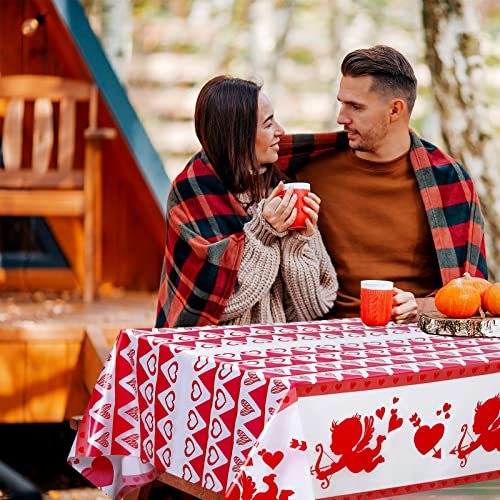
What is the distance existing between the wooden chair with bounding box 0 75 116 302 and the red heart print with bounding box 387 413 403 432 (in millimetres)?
3107

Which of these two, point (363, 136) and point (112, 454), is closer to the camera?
point (112, 454)

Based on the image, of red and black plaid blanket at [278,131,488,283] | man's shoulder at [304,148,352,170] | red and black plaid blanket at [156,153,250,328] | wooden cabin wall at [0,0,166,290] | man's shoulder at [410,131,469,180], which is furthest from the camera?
wooden cabin wall at [0,0,166,290]

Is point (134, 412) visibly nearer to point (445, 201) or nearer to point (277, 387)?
point (277, 387)

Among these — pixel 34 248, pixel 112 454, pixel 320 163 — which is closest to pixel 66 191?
pixel 34 248

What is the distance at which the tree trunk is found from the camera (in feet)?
18.5

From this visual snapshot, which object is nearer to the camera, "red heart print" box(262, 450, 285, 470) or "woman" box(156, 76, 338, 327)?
"red heart print" box(262, 450, 285, 470)

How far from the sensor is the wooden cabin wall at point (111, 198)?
5977 mm

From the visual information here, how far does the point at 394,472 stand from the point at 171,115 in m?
14.4

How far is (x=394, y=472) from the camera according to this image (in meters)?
2.32

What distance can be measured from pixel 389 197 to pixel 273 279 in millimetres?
707

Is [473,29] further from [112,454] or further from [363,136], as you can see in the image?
[112,454]

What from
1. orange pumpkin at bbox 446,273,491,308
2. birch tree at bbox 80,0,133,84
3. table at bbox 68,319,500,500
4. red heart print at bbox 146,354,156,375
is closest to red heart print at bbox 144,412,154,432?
table at bbox 68,319,500,500

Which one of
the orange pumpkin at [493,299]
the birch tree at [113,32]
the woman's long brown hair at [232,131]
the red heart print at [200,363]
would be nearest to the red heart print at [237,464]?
the red heart print at [200,363]

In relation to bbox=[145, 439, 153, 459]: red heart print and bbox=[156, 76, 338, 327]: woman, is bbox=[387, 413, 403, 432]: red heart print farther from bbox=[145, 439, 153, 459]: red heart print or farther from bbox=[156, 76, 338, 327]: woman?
bbox=[156, 76, 338, 327]: woman
